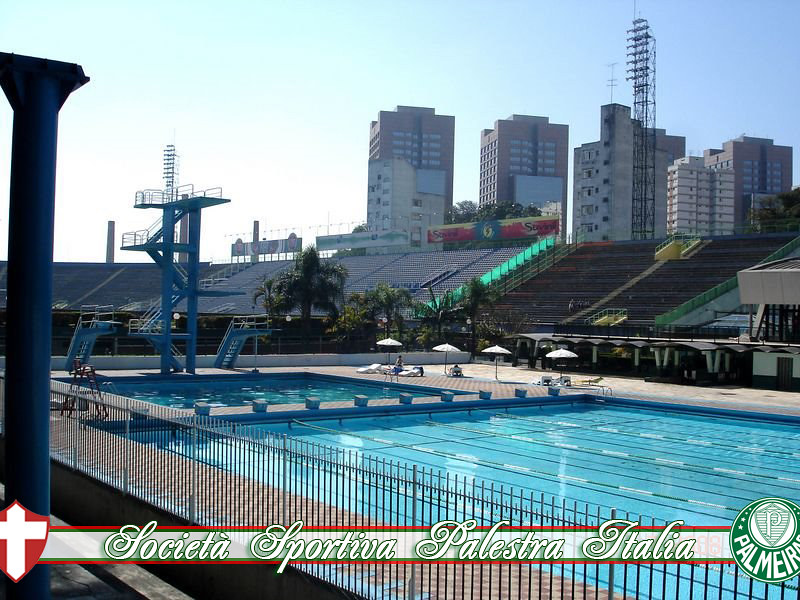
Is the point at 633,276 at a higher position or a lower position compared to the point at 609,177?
lower

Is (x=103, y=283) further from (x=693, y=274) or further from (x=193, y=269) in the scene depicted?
(x=693, y=274)

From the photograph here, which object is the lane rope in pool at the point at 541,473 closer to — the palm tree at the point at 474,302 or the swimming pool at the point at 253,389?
the swimming pool at the point at 253,389

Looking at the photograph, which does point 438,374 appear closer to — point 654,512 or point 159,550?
point 654,512

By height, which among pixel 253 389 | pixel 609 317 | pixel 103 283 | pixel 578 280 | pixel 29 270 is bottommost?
pixel 253 389

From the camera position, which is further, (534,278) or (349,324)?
(534,278)

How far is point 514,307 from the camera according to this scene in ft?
171

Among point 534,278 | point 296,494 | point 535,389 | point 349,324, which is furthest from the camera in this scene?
point 534,278

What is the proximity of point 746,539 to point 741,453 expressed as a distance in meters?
15.0

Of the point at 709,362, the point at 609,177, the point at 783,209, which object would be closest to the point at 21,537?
the point at 709,362

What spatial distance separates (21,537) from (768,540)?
5.51 m

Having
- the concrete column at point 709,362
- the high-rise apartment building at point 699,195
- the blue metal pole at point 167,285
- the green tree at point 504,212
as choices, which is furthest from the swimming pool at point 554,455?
the high-rise apartment building at point 699,195

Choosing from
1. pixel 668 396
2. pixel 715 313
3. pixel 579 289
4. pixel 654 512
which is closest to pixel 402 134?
pixel 579 289

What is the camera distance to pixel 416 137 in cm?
17388

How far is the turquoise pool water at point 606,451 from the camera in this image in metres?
14.1
